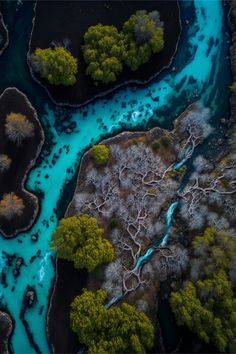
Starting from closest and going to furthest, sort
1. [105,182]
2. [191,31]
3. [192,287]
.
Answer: [192,287]
[105,182]
[191,31]

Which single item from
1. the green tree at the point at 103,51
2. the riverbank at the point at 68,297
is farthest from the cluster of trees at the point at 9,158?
the green tree at the point at 103,51

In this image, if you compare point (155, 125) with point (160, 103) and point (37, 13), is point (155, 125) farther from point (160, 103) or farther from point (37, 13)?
point (37, 13)

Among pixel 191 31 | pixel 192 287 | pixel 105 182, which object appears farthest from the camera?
pixel 191 31

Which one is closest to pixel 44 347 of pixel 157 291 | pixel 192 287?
pixel 157 291

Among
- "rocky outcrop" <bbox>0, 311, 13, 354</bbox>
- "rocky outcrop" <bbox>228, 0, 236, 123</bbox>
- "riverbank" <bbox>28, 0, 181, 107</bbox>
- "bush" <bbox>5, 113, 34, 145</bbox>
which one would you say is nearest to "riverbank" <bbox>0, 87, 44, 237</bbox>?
"bush" <bbox>5, 113, 34, 145</bbox>

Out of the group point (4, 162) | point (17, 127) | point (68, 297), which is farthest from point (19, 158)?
point (68, 297)

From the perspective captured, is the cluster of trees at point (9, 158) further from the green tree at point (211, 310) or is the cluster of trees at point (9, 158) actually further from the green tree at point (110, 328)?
the green tree at point (211, 310)

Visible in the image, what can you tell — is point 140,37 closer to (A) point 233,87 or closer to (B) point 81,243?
(A) point 233,87
